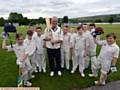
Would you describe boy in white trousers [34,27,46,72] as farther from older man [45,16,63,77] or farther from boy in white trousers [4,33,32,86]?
boy in white trousers [4,33,32,86]

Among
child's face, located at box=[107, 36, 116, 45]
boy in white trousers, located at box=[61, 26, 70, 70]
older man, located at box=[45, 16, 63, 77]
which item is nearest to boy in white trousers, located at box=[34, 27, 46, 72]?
older man, located at box=[45, 16, 63, 77]

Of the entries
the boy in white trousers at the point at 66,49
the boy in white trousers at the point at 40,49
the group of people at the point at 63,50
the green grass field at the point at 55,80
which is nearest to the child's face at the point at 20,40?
the group of people at the point at 63,50

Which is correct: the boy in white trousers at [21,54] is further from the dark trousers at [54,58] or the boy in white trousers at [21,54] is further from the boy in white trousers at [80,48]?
the boy in white trousers at [80,48]

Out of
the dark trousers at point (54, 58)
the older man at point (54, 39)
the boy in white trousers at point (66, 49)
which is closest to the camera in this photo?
the older man at point (54, 39)

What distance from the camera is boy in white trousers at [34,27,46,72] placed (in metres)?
11.7

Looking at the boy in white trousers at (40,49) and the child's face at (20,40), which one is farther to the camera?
the boy in white trousers at (40,49)

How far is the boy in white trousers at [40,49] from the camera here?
11734mm

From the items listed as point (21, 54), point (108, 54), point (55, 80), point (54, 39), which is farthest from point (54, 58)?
point (108, 54)

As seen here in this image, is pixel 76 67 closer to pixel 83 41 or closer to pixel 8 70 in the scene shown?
pixel 83 41

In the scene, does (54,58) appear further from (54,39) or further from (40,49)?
(54,39)

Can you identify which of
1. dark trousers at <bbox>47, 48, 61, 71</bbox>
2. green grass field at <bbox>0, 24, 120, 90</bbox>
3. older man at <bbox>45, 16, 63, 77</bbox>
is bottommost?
green grass field at <bbox>0, 24, 120, 90</bbox>

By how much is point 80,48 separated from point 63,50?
0.74 meters

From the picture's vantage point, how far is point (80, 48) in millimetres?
11906

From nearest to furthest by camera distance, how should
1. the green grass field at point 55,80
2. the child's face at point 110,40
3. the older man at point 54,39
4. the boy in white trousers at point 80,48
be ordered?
1. the child's face at point 110,40
2. the green grass field at point 55,80
3. the older man at point 54,39
4. the boy in white trousers at point 80,48
